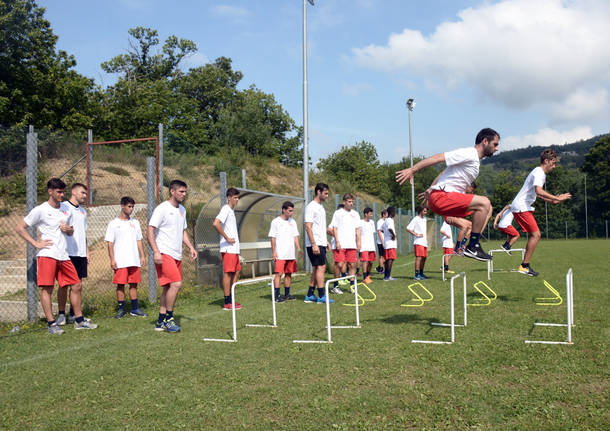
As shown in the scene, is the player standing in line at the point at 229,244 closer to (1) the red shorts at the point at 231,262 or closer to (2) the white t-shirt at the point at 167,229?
(1) the red shorts at the point at 231,262

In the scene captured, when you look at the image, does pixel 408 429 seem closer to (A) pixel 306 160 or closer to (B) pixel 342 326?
(B) pixel 342 326

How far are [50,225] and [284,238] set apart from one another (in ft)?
14.1

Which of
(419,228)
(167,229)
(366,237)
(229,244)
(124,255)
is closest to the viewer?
(167,229)

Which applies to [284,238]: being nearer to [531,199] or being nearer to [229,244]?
[229,244]

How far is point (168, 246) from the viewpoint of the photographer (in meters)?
7.04

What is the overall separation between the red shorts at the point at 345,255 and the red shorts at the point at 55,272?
17.9 feet

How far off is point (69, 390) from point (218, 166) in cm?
1919

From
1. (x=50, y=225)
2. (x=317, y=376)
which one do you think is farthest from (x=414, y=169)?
(x=50, y=225)

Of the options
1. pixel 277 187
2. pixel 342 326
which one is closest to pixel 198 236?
pixel 342 326

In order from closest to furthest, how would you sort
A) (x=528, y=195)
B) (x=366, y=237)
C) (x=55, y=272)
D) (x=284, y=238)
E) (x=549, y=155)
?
(x=55, y=272)
(x=549, y=155)
(x=528, y=195)
(x=284, y=238)
(x=366, y=237)

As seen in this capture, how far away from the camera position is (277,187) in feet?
108

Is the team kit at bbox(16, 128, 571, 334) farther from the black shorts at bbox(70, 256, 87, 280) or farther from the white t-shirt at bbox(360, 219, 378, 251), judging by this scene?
the white t-shirt at bbox(360, 219, 378, 251)

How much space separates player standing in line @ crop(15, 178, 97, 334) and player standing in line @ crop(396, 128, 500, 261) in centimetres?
522

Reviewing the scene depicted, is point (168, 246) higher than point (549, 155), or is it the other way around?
point (549, 155)
